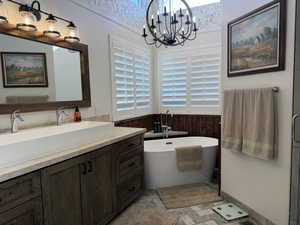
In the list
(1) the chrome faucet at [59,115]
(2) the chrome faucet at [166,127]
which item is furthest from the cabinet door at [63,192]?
(2) the chrome faucet at [166,127]

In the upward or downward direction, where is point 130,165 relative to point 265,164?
downward

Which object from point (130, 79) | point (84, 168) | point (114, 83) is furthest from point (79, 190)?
point (130, 79)

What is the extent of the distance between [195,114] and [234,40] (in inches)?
73.4

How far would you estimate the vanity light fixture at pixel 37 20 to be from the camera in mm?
1699

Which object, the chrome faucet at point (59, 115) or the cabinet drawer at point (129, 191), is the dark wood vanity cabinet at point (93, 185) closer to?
the cabinet drawer at point (129, 191)

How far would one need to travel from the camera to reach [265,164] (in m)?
1.89

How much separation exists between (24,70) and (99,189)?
4.41 feet

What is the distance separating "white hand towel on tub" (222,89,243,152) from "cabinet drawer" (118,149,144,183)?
1.06m

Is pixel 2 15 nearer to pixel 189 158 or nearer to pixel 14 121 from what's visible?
pixel 14 121

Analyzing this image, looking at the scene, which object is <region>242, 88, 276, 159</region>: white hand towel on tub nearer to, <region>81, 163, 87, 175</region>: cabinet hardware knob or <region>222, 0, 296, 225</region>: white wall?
<region>222, 0, 296, 225</region>: white wall

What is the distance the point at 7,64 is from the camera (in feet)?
5.62

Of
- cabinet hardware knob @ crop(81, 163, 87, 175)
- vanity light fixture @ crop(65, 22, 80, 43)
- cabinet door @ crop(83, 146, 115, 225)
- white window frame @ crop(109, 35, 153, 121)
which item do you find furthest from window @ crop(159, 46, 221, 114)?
cabinet hardware knob @ crop(81, 163, 87, 175)

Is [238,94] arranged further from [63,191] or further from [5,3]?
[5,3]

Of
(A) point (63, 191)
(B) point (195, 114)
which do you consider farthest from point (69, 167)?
(B) point (195, 114)
